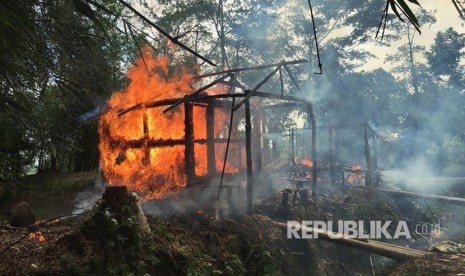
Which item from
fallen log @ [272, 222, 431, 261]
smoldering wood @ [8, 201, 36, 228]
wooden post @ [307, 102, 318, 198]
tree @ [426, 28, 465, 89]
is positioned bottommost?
fallen log @ [272, 222, 431, 261]

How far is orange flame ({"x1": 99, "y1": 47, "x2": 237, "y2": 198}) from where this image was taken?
38.8 ft

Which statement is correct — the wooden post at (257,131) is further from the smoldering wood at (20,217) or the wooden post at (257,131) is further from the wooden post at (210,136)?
the smoldering wood at (20,217)

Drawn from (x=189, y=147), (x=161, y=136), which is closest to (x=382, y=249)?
(x=189, y=147)

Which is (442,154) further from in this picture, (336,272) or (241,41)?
(336,272)

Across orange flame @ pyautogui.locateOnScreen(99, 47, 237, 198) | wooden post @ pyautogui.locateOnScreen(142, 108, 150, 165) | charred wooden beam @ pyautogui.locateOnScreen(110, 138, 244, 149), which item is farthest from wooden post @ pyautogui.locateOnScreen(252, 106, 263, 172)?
wooden post @ pyautogui.locateOnScreen(142, 108, 150, 165)

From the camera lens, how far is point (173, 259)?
612cm

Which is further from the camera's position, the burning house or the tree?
the tree

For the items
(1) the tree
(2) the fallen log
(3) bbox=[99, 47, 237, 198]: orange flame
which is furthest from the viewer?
(1) the tree

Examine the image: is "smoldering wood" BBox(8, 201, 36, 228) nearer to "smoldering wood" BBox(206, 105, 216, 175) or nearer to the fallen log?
"smoldering wood" BBox(206, 105, 216, 175)

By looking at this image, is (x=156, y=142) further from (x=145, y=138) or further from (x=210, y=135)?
(x=210, y=135)

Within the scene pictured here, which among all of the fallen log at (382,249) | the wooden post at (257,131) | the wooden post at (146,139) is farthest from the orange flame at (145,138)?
the fallen log at (382,249)

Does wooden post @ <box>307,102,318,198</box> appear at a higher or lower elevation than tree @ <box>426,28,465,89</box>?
lower

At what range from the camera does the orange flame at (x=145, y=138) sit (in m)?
11.8

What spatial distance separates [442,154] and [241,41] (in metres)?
24.7
